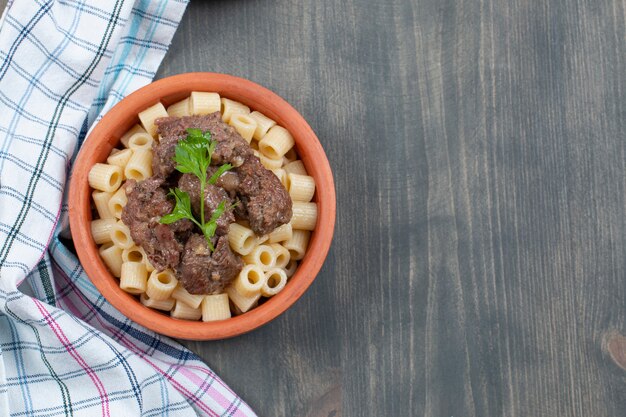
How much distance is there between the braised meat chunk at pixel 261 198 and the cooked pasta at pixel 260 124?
16 centimetres

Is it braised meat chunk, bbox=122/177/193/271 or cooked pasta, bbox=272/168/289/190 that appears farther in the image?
cooked pasta, bbox=272/168/289/190

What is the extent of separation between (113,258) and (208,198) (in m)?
0.45

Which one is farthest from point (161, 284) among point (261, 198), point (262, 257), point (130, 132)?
point (130, 132)

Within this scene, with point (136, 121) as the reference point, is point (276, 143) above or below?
below

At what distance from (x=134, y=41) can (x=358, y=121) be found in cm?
85

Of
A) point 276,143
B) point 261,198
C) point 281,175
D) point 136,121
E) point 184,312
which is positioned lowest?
point 184,312

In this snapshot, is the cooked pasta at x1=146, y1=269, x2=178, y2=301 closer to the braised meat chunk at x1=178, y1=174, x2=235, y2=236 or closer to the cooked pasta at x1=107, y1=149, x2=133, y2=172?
the braised meat chunk at x1=178, y1=174, x2=235, y2=236

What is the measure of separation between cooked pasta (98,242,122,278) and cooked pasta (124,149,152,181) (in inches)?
9.5

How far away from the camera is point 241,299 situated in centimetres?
239

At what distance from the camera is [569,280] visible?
8.98 ft

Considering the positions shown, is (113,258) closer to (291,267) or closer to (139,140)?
(139,140)

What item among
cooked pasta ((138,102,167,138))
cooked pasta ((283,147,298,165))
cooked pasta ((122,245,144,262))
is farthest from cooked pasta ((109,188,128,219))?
cooked pasta ((283,147,298,165))

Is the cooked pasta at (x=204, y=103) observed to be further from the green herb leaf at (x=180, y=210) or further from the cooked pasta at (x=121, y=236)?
the cooked pasta at (x=121, y=236)

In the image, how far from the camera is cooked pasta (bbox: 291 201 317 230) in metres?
2.43
